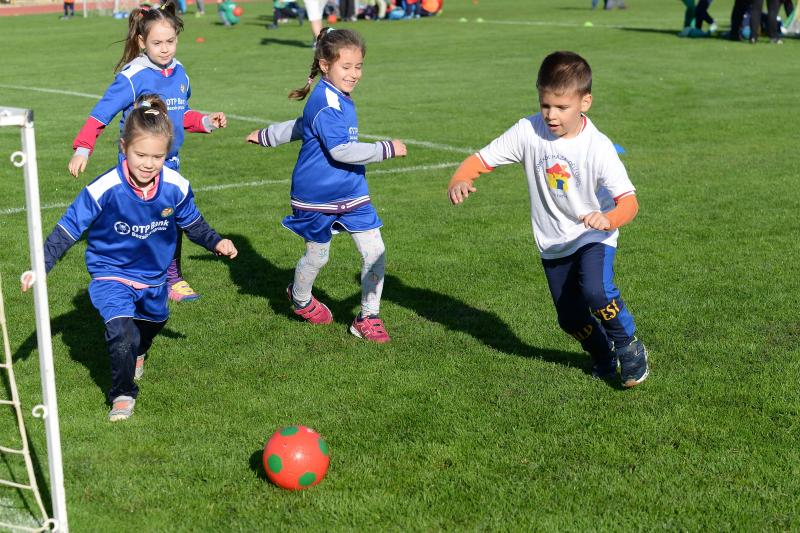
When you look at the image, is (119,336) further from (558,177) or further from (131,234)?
(558,177)

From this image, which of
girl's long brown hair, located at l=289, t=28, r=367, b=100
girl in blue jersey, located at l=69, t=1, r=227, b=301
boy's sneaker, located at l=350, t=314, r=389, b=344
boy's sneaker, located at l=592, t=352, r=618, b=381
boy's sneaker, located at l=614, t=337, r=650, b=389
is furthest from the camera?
girl in blue jersey, located at l=69, t=1, r=227, b=301

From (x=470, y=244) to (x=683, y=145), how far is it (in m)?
4.99

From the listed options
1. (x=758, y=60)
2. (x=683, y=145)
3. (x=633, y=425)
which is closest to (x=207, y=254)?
(x=633, y=425)

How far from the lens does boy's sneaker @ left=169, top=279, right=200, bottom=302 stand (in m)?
7.22

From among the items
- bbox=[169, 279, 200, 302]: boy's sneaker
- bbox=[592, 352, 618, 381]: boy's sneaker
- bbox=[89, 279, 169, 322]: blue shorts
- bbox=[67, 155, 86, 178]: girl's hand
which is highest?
bbox=[67, 155, 86, 178]: girl's hand

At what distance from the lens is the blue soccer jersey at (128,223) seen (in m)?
5.14

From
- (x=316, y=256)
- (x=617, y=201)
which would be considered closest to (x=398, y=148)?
(x=316, y=256)

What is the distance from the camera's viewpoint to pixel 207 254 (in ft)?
27.6

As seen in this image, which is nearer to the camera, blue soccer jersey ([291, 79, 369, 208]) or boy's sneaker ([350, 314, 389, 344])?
blue soccer jersey ([291, 79, 369, 208])

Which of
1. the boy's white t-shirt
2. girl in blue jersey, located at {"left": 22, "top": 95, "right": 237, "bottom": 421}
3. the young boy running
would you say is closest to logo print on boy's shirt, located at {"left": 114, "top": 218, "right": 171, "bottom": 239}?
A: girl in blue jersey, located at {"left": 22, "top": 95, "right": 237, "bottom": 421}

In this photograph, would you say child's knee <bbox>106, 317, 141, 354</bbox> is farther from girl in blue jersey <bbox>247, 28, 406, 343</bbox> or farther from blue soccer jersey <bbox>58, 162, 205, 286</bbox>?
girl in blue jersey <bbox>247, 28, 406, 343</bbox>

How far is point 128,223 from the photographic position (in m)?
5.25

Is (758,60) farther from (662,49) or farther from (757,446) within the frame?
(757,446)

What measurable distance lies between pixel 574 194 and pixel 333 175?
5.34 ft
